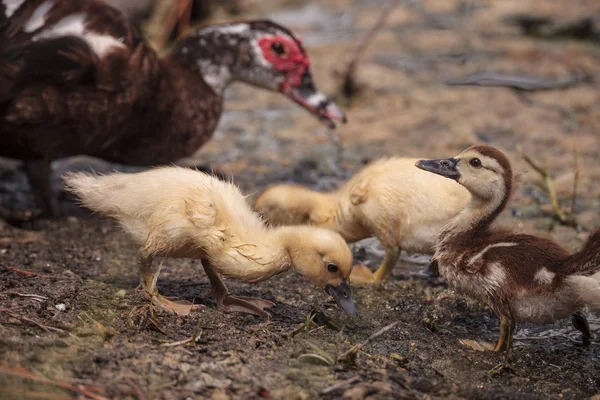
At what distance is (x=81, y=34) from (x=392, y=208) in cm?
232

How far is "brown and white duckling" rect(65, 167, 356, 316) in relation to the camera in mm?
3643

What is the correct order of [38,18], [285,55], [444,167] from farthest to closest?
[285,55] < [38,18] < [444,167]

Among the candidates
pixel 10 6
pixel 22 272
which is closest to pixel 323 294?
pixel 22 272

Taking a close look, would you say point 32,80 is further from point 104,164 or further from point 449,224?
point 449,224

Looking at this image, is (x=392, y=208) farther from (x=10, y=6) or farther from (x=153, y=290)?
(x=10, y=6)

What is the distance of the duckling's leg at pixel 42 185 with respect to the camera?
5.40 m

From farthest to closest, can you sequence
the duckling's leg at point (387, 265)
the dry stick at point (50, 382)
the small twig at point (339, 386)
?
1. the duckling's leg at point (387, 265)
2. the small twig at point (339, 386)
3. the dry stick at point (50, 382)

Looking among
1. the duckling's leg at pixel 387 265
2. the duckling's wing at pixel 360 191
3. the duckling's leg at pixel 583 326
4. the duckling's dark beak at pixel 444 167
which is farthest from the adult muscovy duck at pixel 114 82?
the duckling's leg at pixel 583 326

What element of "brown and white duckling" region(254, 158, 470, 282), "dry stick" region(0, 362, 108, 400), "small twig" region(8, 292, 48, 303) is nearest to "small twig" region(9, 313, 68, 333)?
"small twig" region(8, 292, 48, 303)

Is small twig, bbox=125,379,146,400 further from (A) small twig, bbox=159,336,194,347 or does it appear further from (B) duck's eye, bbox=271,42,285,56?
(B) duck's eye, bbox=271,42,285,56

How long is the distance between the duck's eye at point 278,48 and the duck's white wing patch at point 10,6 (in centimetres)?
179

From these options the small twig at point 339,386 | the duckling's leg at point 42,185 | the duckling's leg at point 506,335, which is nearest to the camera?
the small twig at point 339,386

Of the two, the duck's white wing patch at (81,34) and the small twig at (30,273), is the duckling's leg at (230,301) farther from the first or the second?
the duck's white wing patch at (81,34)

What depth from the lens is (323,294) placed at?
14.2 ft
